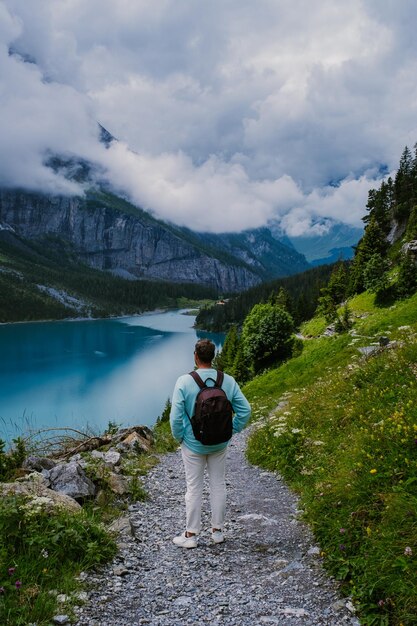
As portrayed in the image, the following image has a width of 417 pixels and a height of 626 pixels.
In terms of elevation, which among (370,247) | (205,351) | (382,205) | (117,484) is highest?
(382,205)

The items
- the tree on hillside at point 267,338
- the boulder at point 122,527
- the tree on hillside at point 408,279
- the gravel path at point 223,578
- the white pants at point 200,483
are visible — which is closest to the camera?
the gravel path at point 223,578

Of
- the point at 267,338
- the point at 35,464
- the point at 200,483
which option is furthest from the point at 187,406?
the point at 267,338

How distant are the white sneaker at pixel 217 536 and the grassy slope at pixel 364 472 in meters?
1.42

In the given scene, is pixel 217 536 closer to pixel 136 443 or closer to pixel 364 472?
pixel 364 472

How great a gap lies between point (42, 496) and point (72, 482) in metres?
1.14

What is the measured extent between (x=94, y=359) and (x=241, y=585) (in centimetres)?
11711

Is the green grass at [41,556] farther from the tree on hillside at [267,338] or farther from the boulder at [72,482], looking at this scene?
the tree on hillside at [267,338]

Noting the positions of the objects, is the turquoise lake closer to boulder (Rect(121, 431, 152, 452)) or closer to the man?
boulder (Rect(121, 431, 152, 452))

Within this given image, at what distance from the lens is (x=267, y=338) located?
50.2 meters

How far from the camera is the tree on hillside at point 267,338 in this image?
5006 centimetres

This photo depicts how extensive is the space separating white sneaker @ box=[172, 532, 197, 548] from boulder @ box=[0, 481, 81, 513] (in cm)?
169

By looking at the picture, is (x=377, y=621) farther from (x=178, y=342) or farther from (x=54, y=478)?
(x=178, y=342)

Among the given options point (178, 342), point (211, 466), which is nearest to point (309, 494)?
point (211, 466)

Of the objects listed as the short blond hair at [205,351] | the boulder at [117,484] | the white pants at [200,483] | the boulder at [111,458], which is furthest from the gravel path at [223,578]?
the short blond hair at [205,351]
